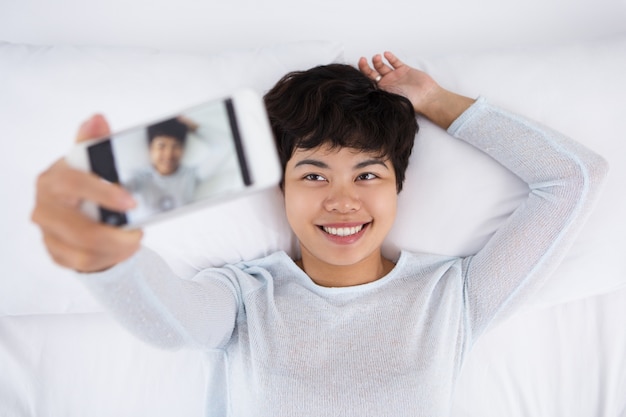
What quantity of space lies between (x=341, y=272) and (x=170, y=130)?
64cm

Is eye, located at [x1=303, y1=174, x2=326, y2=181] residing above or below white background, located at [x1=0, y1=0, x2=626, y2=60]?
below

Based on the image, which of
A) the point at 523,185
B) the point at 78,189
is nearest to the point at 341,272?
the point at 523,185

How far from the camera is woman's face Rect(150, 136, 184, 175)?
2.05 feet

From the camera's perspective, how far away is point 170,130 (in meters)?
0.63

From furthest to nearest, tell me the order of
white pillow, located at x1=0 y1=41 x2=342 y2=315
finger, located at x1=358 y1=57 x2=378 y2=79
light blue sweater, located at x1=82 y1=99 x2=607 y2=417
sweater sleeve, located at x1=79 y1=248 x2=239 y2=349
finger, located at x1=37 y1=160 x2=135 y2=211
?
finger, located at x1=358 y1=57 x2=378 y2=79 < white pillow, located at x1=0 y1=41 x2=342 y2=315 < light blue sweater, located at x1=82 y1=99 x2=607 y2=417 < sweater sleeve, located at x1=79 y1=248 x2=239 y2=349 < finger, located at x1=37 y1=160 x2=135 y2=211

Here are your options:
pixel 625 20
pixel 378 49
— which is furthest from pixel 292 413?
pixel 625 20

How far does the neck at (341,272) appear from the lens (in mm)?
1185

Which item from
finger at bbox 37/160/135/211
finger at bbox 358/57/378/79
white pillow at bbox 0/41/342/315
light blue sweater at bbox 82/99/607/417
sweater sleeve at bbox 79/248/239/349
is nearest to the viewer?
finger at bbox 37/160/135/211

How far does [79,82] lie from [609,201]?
1.15 metres

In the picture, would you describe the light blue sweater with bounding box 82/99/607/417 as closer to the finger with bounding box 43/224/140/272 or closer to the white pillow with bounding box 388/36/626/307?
the white pillow with bounding box 388/36/626/307

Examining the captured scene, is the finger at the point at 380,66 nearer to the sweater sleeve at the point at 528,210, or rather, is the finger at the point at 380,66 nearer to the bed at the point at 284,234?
the bed at the point at 284,234

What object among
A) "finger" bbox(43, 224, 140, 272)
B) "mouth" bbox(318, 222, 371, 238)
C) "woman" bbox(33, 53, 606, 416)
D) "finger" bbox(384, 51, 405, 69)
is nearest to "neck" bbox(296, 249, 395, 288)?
"woman" bbox(33, 53, 606, 416)

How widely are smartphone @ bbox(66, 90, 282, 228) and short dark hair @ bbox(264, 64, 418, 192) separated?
46 centimetres

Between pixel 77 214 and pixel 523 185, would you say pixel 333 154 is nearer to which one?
pixel 523 185
